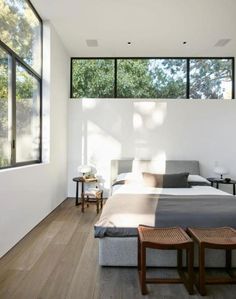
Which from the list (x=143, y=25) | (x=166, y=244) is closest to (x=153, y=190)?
(x=166, y=244)

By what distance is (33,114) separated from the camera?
180 inches

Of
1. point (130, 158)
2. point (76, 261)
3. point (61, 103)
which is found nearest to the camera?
→ point (76, 261)

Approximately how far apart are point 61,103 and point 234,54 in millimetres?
3696

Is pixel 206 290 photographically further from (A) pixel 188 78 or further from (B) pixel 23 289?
(A) pixel 188 78

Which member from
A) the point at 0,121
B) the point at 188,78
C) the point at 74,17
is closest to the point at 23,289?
the point at 0,121

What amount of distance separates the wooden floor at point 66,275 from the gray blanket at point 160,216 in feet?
1.24

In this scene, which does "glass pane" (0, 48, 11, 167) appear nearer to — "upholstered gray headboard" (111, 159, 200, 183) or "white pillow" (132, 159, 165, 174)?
"upholstered gray headboard" (111, 159, 200, 183)

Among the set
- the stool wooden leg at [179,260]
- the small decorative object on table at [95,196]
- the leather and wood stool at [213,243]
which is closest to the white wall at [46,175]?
the small decorative object on table at [95,196]

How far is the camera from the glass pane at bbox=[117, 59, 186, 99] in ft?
20.5

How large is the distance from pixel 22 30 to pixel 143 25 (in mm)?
1954

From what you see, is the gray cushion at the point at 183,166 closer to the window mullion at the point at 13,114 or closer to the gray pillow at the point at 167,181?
the gray pillow at the point at 167,181

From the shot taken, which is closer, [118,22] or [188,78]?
[118,22]

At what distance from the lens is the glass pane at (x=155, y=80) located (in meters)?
6.26

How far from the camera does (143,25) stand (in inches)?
189
